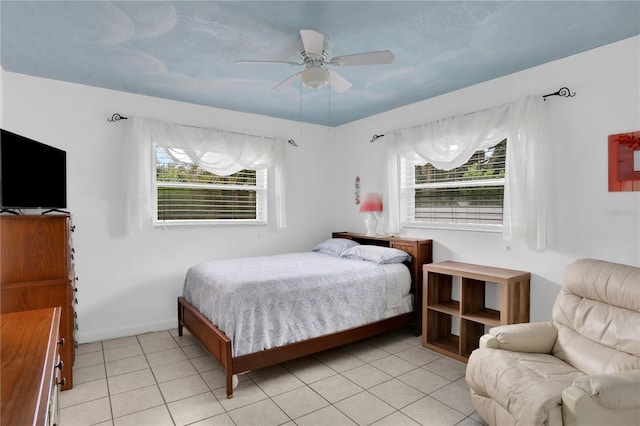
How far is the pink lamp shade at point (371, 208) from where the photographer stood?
4.33 m

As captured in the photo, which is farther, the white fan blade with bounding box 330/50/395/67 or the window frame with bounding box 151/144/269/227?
the window frame with bounding box 151/144/269/227

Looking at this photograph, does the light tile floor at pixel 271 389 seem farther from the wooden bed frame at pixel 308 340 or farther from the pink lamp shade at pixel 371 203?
the pink lamp shade at pixel 371 203

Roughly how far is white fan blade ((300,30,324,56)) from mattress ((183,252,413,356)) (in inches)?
68.8

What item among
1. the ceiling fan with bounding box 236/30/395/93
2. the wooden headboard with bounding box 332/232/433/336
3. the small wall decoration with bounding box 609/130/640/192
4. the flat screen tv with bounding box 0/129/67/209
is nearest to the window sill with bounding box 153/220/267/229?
the flat screen tv with bounding box 0/129/67/209

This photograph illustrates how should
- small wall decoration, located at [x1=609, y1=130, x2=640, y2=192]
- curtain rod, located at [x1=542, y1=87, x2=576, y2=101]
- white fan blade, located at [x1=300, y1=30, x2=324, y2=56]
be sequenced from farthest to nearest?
curtain rod, located at [x1=542, y1=87, x2=576, y2=101] → small wall decoration, located at [x1=609, y1=130, x2=640, y2=192] → white fan blade, located at [x1=300, y1=30, x2=324, y2=56]

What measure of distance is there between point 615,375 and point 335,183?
393cm

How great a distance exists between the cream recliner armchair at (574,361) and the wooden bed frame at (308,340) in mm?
1187

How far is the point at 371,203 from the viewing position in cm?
435

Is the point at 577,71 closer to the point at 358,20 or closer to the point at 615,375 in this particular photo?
the point at 358,20

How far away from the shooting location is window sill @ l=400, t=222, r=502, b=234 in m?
3.37

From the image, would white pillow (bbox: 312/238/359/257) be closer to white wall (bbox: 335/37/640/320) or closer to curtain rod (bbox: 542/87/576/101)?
white wall (bbox: 335/37/640/320)

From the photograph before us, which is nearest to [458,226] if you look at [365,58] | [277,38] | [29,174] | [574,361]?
[574,361]

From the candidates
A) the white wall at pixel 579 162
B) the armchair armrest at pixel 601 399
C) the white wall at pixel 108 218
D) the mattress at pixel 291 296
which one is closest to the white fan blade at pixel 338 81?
the white wall at pixel 579 162

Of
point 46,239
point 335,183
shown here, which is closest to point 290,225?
point 335,183
